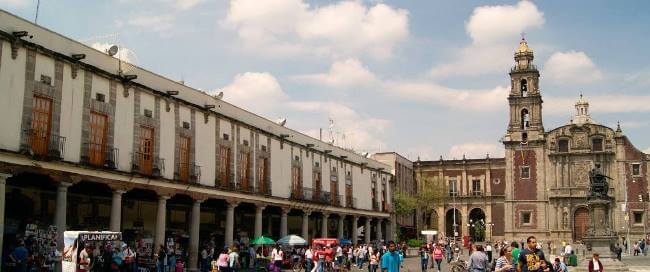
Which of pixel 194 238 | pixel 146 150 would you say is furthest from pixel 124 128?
pixel 194 238

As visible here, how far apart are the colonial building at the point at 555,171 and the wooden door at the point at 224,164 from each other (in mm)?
37295

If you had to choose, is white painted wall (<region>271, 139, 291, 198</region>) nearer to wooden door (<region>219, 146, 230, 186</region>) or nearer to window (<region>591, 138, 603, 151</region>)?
wooden door (<region>219, 146, 230, 186</region>)

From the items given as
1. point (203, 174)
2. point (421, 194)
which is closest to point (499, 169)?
point (421, 194)

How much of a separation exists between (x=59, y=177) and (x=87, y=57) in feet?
16.7

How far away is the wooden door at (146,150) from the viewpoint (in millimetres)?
28397

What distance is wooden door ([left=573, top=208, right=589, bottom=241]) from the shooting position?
68.7m

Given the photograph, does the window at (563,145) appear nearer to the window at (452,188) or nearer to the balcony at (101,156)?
the window at (452,188)

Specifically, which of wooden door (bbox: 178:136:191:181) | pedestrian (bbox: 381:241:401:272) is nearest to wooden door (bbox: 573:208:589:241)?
wooden door (bbox: 178:136:191:181)

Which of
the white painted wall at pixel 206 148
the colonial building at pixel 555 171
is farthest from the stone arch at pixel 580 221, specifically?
the white painted wall at pixel 206 148

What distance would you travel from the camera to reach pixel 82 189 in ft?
92.4

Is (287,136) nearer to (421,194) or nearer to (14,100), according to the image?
(14,100)

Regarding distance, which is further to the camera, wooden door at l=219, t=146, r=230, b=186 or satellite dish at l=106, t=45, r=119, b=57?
wooden door at l=219, t=146, r=230, b=186

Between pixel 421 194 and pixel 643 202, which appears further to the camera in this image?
pixel 421 194

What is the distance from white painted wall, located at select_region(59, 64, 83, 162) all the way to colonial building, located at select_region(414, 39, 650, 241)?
158 feet
